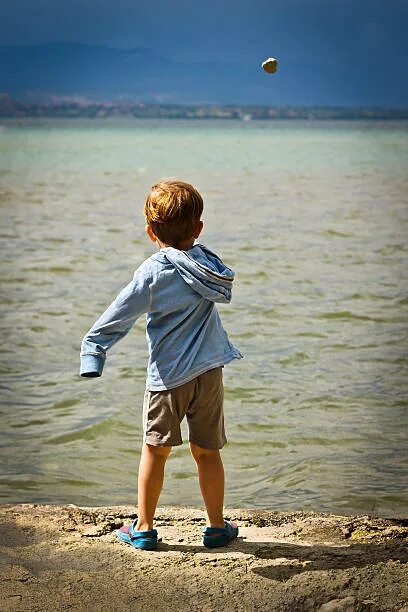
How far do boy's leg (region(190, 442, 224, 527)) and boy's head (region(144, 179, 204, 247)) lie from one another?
531mm

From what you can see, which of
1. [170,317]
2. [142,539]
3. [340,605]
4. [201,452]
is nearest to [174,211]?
[170,317]

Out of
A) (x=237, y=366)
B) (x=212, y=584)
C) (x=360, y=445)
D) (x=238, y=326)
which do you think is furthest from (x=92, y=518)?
(x=238, y=326)

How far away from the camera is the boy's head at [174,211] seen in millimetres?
2557

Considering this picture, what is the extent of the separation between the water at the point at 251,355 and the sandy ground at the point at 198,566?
633 millimetres

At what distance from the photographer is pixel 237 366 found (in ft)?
17.4

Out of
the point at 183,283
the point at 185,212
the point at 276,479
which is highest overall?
the point at 185,212

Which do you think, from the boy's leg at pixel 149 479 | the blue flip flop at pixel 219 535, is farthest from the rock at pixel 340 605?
the boy's leg at pixel 149 479

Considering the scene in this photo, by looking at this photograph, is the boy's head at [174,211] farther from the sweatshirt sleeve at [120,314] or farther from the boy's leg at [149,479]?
the boy's leg at [149,479]

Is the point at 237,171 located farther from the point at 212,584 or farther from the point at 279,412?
the point at 212,584

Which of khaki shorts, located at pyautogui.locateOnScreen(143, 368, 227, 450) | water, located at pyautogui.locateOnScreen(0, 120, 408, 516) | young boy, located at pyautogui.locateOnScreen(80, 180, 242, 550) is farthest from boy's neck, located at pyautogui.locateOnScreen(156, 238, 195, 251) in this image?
water, located at pyautogui.locateOnScreen(0, 120, 408, 516)

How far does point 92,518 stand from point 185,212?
37.5 inches

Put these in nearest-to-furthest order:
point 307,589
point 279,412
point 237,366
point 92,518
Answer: point 307,589 → point 92,518 → point 279,412 → point 237,366

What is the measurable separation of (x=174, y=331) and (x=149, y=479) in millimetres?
387

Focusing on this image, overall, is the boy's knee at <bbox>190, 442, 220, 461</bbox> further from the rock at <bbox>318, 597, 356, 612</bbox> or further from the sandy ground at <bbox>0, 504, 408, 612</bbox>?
the rock at <bbox>318, 597, 356, 612</bbox>
